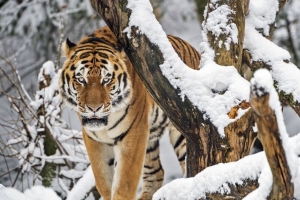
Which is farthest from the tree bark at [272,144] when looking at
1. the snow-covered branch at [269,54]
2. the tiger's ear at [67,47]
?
the tiger's ear at [67,47]

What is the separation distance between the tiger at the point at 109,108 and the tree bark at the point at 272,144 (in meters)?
2.05

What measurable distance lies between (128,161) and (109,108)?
0.47 metres

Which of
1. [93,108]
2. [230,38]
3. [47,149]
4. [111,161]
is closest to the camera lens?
[230,38]

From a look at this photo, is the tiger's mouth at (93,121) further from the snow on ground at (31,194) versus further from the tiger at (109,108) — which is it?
the snow on ground at (31,194)

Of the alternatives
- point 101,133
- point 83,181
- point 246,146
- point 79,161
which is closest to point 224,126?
point 246,146

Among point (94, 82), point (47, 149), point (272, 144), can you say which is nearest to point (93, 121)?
point (94, 82)

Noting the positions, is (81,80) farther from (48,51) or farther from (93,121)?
(48,51)

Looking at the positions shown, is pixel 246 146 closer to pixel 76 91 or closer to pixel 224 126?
pixel 224 126

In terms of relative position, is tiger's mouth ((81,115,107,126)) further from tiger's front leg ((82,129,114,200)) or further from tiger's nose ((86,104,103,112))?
tiger's front leg ((82,129,114,200))

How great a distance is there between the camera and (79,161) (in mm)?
5574

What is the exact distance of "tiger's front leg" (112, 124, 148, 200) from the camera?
4355mm

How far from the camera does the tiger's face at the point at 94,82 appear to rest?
4.03 metres

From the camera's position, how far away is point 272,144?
6.61ft

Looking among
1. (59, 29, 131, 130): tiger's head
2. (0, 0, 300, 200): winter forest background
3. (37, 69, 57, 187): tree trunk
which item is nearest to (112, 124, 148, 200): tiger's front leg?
(59, 29, 131, 130): tiger's head
